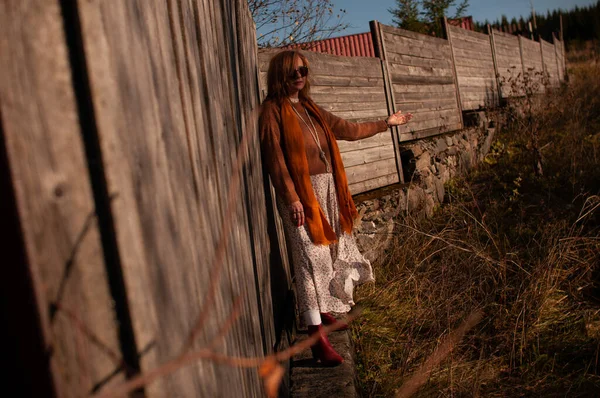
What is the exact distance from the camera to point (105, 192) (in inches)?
31.9

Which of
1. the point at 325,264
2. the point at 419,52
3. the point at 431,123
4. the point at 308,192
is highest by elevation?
the point at 419,52

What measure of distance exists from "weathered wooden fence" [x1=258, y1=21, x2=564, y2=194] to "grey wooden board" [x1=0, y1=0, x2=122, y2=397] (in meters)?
3.27

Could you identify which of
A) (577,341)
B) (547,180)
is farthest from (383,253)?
(547,180)

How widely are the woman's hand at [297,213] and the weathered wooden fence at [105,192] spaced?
157 cm

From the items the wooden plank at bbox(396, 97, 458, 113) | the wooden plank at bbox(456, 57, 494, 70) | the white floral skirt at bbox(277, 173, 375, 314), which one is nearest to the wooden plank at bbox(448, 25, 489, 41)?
the wooden plank at bbox(456, 57, 494, 70)

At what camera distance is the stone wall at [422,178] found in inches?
204

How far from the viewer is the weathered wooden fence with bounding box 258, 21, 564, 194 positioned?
5.35m

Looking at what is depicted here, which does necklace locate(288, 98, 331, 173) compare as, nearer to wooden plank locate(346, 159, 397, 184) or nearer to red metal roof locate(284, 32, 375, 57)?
wooden plank locate(346, 159, 397, 184)

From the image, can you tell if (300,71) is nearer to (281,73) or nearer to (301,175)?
(281,73)

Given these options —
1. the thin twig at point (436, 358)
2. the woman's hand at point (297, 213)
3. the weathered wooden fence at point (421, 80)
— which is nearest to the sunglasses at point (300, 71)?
the woman's hand at point (297, 213)

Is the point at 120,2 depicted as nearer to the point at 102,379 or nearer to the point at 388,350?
the point at 102,379

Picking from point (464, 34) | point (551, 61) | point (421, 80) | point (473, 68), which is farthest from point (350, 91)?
Answer: point (551, 61)

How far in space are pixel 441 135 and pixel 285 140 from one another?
4.91 m

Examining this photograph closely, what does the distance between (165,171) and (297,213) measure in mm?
1915
